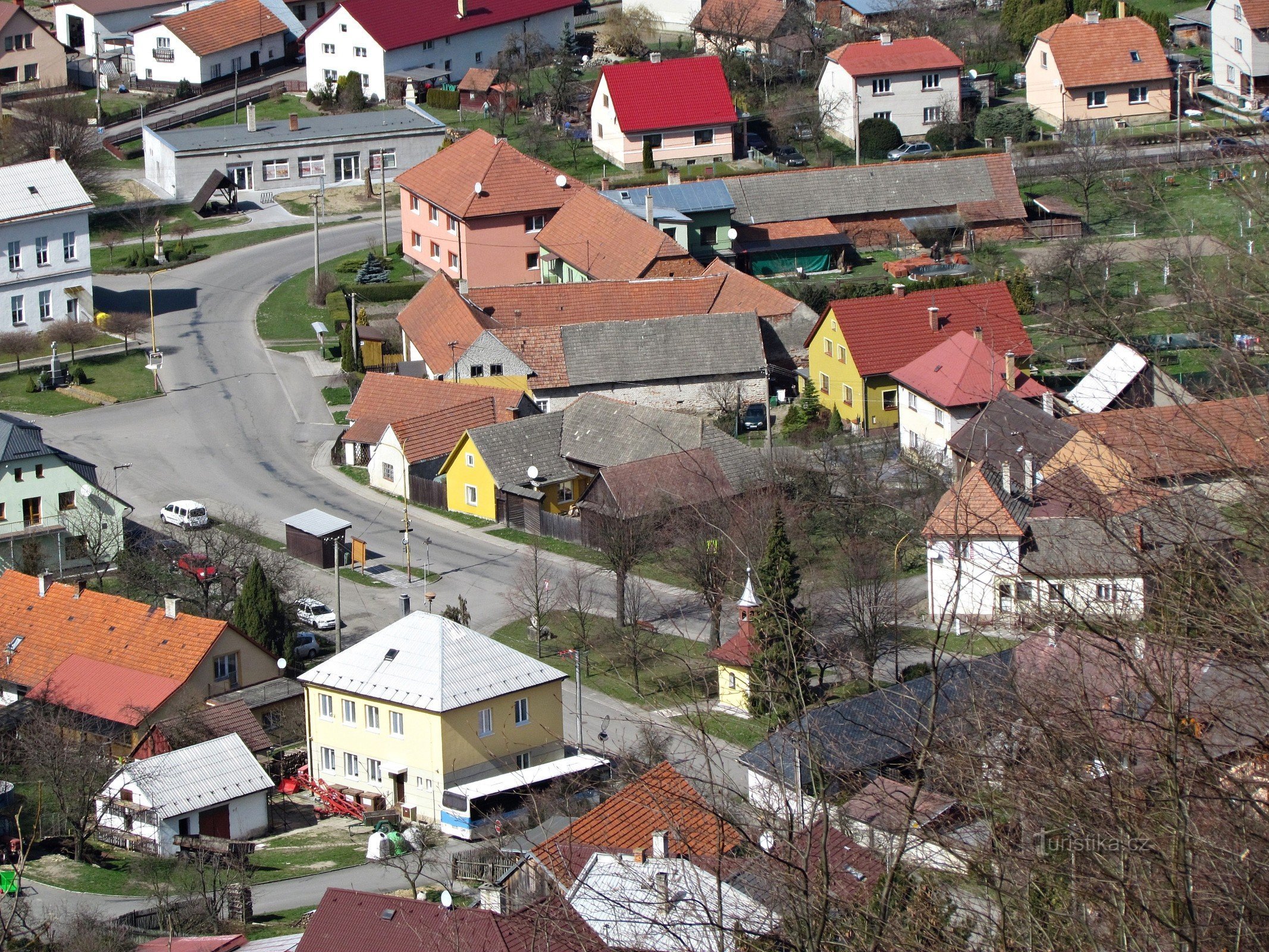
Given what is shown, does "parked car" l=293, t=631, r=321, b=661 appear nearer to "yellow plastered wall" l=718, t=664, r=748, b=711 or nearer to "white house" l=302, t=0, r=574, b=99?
"yellow plastered wall" l=718, t=664, r=748, b=711

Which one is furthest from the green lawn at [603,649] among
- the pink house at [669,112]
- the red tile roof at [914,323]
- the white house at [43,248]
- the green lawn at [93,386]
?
the pink house at [669,112]

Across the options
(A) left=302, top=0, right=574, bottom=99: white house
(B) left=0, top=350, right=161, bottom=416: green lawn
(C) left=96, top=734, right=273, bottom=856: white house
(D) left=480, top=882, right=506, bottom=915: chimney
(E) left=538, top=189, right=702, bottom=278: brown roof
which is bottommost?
(C) left=96, top=734, right=273, bottom=856: white house

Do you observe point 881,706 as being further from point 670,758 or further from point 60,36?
point 60,36

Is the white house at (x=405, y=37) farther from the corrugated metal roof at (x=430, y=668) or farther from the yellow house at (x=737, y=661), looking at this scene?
the yellow house at (x=737, y=661)

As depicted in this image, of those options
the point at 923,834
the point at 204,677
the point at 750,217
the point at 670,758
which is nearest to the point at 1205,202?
the point at 923,834

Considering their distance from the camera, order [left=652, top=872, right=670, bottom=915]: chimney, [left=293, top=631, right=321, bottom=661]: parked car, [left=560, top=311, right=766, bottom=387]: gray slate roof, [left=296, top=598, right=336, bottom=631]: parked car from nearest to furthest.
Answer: [left=652, top=872, right=670, bottom=915]: chimney → [left=293, top=631, right=321, bottom=661]: parked car → [left=296, top=598, right=336, bottom=631]: parked car → [left=560, top=311, right=766, bottom=387]: gray slate roof

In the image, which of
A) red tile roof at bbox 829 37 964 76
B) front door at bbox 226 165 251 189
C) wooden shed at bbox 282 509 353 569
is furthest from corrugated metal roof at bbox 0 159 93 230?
red tile roof at bbox 829 37 964 76

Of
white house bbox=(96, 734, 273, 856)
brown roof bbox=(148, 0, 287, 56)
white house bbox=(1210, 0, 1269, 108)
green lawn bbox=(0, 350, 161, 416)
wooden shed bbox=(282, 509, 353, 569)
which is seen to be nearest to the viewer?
white house bbox=(96, 734, 273, 856)

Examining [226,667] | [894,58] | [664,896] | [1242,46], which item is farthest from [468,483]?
[1242,46]
